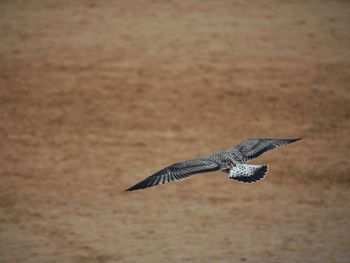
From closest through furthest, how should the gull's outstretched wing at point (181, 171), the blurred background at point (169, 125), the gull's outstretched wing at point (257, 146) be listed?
the gull's outstretched wing at point (181, 171) → the gull's outstretched wing at point (257, 146) → the blurred background at point (169, 125)

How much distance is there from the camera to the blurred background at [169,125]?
27.4 feet

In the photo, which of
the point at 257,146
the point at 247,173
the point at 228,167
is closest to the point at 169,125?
the point at 257,146

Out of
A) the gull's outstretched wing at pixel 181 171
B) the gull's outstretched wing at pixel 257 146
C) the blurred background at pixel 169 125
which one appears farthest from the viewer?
the blurred background at pixel 169 125

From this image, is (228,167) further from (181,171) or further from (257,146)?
(257,146)

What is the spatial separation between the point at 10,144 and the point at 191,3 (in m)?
6.31

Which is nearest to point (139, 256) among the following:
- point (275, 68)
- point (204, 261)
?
point (204, 261)

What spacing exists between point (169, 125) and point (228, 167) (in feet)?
16.6

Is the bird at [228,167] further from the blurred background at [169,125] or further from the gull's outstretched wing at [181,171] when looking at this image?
the blurred background at [169,125]

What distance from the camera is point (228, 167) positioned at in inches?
271

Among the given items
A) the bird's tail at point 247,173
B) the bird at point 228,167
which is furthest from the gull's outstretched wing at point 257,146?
the bird's tail at point 247,173

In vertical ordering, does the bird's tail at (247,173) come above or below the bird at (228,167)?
below

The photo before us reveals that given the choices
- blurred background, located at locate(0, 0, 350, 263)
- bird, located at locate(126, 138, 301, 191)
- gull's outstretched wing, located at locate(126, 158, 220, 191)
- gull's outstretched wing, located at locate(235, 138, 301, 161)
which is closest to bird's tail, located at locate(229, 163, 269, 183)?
bird, located at locate(126, 138, 301, 191)

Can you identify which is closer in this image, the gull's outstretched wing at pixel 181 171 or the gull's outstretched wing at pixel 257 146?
the gull's outstretched wing at pixel 181 171

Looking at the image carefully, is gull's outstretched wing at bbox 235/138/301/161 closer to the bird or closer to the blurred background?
the bird
